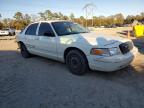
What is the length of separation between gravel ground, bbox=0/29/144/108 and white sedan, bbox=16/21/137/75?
1.32ft

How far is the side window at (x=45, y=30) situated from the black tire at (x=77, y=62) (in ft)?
3.27

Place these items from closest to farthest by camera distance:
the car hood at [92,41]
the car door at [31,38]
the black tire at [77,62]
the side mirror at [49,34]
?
1. the car hood at [92,41]
2. the black tire at [77,62]
3. the side mirror at [49,34]
4. the car door at [31,38]

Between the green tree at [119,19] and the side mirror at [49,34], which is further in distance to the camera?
the green tree at [119,19]

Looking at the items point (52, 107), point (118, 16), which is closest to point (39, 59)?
point (52, 107)

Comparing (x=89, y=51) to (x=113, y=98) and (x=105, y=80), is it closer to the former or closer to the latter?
(x=105, y=80)

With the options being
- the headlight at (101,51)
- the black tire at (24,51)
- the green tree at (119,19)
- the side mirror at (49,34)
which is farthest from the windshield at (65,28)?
the green tree at (119,19)

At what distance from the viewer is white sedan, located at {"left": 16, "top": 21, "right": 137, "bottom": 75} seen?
4.70 m

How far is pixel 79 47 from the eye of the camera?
16.6 feet

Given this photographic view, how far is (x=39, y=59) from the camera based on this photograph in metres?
7.88

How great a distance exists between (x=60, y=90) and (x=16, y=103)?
1072 mm

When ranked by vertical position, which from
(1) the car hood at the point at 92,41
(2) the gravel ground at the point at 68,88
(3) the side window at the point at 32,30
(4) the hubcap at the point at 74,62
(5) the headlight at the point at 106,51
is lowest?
(2) the gravel ground at the point at 68,88

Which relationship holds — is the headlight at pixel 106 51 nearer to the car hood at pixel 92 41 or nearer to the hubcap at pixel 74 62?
the car hood at pixel 92 41

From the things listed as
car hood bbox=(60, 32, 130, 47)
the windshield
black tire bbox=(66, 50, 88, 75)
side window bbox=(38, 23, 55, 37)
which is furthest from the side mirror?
black tire bbox=(66, 50, 88, 75)

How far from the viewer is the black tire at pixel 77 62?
5.11 meters
